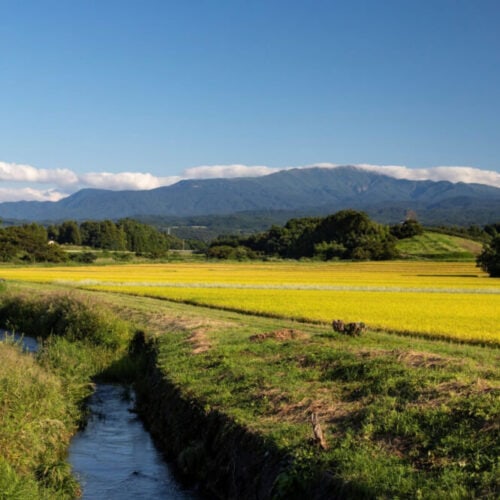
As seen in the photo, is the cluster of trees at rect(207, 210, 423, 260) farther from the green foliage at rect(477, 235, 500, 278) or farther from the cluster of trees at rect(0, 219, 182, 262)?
the green foliage at rect(477, 235, 500, 278)

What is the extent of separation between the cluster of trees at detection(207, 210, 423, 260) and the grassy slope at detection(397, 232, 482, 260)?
→ 11.1 ft

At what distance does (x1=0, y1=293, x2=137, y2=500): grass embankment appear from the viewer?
12.1m

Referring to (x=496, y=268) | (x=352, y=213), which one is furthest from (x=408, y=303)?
(x=352, y=213)

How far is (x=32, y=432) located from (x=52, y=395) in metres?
2.69

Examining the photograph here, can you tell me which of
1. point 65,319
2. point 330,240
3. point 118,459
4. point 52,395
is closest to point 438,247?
point 330,240

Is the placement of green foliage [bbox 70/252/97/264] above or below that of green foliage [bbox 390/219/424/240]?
below

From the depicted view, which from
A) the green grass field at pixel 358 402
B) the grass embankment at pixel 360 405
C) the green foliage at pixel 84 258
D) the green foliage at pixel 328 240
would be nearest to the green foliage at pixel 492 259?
the green foliage at pixel 328 240

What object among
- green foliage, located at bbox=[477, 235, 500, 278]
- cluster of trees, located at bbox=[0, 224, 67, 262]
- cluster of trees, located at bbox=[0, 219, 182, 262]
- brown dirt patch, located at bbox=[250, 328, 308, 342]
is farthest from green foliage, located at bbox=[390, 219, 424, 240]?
brown dirt patch, located at bbox=[250, 328, 308, 342]

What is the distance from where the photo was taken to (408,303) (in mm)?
38156

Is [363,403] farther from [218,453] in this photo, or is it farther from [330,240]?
[330,240]

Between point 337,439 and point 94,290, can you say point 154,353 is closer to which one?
point 337,439

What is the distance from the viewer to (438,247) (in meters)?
143

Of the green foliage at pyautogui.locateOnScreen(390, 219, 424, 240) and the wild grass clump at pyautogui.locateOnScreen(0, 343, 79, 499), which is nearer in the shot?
the wild grass clump at pyautogui.locateOnScreen(0, 343, 79, 499)

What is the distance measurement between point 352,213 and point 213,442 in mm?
139790
